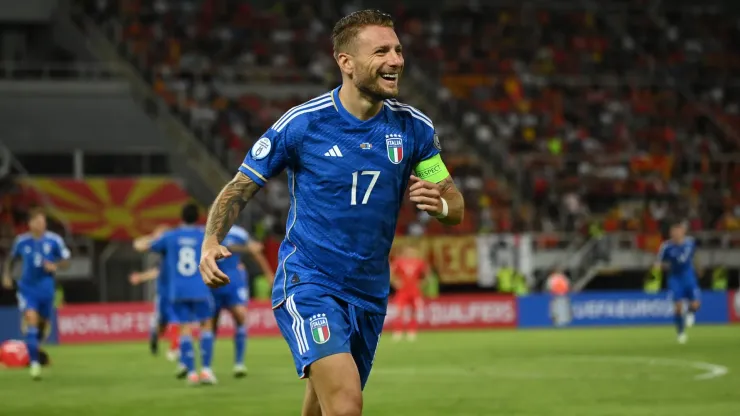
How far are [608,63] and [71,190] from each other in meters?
20.3

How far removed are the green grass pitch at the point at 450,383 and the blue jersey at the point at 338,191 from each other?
6108 mm

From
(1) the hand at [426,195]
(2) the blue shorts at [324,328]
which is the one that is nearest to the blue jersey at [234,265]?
(2) the blue shorts at [324,328]

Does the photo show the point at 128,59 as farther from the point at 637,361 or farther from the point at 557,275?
the point at 637,361

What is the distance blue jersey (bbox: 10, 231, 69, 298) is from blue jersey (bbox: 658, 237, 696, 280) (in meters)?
13.1

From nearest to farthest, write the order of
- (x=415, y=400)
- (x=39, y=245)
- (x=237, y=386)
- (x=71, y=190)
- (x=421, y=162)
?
(x=421, y=162)
(x=415, y=400)
(x=237, y=386)
(x=39, y=245)
(x=71, y=190)

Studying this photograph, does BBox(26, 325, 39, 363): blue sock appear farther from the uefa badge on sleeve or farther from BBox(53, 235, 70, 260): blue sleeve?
the uefa badge on sleeve

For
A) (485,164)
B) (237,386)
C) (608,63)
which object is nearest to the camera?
(237,386)

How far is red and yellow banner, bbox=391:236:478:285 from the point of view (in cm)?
3584

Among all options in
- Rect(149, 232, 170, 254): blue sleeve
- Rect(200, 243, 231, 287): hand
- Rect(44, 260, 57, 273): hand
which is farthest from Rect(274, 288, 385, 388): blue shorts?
Rect(44, 260, 57, 273): hand

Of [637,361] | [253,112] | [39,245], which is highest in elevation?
[253,112]

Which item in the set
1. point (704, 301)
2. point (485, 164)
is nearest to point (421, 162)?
point (704, 301)

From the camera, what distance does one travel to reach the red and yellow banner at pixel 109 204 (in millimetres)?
34375

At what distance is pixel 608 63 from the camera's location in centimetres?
4644

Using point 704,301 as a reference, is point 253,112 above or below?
above
